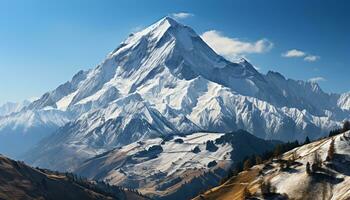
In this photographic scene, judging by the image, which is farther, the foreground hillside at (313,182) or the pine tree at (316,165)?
the pine tree at (316,165)

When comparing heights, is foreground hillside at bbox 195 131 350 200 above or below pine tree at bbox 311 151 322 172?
below

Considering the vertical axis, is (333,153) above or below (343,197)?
above

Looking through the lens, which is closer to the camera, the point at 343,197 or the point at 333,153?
the point at 343,197

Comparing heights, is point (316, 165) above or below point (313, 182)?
above

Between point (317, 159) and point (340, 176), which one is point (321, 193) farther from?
point (317, 159)

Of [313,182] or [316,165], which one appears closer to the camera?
[313,182]

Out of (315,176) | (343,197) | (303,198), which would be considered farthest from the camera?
(315,176)

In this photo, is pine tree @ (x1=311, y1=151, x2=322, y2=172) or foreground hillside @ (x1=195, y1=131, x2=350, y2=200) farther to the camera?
pine tree @ (x1=311, y1=151, x2=322, y2=172)

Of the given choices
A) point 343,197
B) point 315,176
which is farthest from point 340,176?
point 343,197

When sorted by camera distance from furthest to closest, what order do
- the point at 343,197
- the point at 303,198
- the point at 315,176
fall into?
the point at 315,176 → the point at 303,198 → the point at 343,197

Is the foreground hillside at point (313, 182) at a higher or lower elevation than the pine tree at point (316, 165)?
lower
